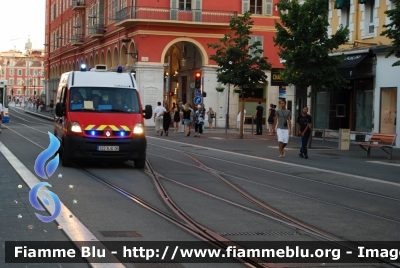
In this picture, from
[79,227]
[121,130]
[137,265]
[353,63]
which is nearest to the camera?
[137,265]

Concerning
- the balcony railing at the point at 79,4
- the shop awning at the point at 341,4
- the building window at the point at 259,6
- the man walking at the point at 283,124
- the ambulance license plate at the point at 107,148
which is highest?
the balcony railing at the point at 79,4

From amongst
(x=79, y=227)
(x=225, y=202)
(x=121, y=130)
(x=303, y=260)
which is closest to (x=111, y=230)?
(x=79, y=227)

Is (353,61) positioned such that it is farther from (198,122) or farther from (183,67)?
(183,67)

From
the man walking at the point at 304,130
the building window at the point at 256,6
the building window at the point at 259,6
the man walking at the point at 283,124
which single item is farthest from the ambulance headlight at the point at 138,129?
the building window at the point at 256,6

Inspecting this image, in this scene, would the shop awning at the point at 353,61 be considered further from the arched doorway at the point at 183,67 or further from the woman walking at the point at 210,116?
the arched doorway at the point at 183,67

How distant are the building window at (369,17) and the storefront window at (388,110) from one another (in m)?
2.93

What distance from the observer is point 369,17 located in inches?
1344

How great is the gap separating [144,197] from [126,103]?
19.7ft

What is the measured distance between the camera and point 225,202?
12.6 metres

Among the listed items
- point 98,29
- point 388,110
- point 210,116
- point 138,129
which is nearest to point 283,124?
point 138,129

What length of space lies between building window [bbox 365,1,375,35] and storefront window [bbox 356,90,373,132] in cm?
279

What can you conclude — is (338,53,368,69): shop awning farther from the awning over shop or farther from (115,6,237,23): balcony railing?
(115,6,237,23): balcony railing

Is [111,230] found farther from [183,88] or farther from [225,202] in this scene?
[183,88]

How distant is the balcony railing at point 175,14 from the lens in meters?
54.2
